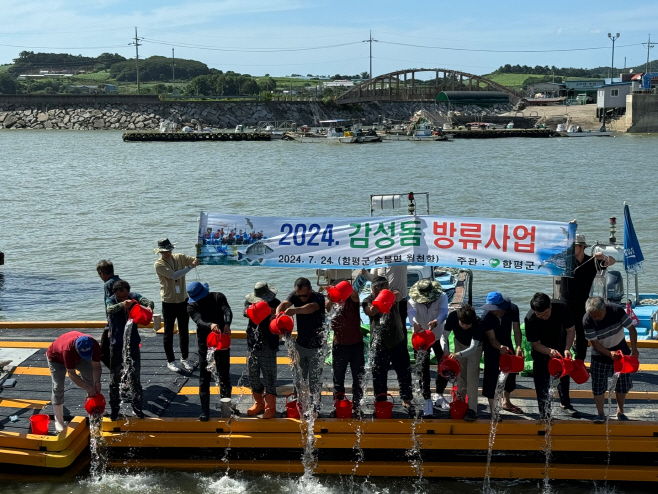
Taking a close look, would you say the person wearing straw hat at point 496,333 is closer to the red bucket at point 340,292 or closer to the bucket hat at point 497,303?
the bucket hat at point 497,303

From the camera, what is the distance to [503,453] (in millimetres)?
8367

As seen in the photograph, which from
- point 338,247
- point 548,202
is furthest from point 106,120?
point 338,247

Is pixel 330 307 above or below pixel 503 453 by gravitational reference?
above

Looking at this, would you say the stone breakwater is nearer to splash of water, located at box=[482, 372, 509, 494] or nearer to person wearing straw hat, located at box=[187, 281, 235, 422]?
person wearing straw hat, located at box=[187, 281, 235, 422]

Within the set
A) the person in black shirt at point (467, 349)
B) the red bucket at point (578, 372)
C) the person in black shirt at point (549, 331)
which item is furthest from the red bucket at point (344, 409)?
the red bucket at point (578, 372)

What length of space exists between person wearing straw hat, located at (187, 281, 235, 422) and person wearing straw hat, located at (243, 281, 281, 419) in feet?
0.88

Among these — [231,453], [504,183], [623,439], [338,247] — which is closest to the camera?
[623,439]

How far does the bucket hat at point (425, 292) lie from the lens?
29.1 ft

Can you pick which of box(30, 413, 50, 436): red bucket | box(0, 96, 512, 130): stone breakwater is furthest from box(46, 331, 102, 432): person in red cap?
box(0, 96, 512, 130): stone breakwater

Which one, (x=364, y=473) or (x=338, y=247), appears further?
(x=338, y=247)

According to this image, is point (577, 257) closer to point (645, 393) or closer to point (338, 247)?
point (645, 393)

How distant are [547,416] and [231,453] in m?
3.45

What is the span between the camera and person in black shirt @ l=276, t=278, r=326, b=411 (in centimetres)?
837

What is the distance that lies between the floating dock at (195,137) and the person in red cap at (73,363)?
8464 cm
